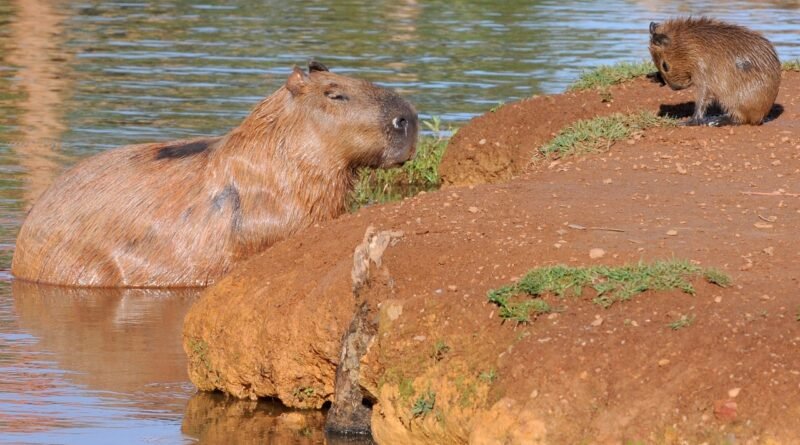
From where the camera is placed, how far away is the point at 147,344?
8.34 m

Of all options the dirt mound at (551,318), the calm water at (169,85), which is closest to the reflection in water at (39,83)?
the calm water at (169,85)

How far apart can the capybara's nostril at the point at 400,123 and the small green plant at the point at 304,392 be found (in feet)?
8.65

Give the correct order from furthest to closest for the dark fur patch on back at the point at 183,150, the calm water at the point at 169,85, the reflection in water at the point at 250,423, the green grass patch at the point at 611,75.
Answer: the green grass patch at the point at 611,75, the dark fur patch on back at the point at 183,150, the calm water at the point at 169,85, the reflection in water at the point at 250,423

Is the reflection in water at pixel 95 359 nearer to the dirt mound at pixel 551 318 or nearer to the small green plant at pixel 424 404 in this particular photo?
the dirt mound at pixel 551 318

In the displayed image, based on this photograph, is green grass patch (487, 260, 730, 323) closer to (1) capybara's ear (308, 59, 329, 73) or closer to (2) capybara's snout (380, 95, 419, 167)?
(2) capybara's snout (380, 95, 419, 167)

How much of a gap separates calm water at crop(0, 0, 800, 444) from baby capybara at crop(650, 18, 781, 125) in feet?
11.1

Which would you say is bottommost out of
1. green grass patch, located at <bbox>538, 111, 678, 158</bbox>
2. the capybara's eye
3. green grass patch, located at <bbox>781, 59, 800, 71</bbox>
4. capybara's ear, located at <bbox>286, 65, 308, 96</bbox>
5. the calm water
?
the calm water

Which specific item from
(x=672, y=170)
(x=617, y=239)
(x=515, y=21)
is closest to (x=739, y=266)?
(x=617, y=239)

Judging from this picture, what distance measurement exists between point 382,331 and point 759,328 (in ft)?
4.82

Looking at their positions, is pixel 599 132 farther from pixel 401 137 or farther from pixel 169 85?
pixel 169 85

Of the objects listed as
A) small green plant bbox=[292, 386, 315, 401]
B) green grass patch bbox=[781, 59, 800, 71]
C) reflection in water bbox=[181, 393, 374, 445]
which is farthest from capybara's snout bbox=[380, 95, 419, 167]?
green grass patch bbox=[781, 59, 800, 71]

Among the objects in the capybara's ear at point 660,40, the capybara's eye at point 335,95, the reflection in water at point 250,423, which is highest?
the capybara's ear at point 660,40

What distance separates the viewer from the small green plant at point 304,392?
7117 millimetres

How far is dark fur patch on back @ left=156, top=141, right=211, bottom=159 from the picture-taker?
977cm
